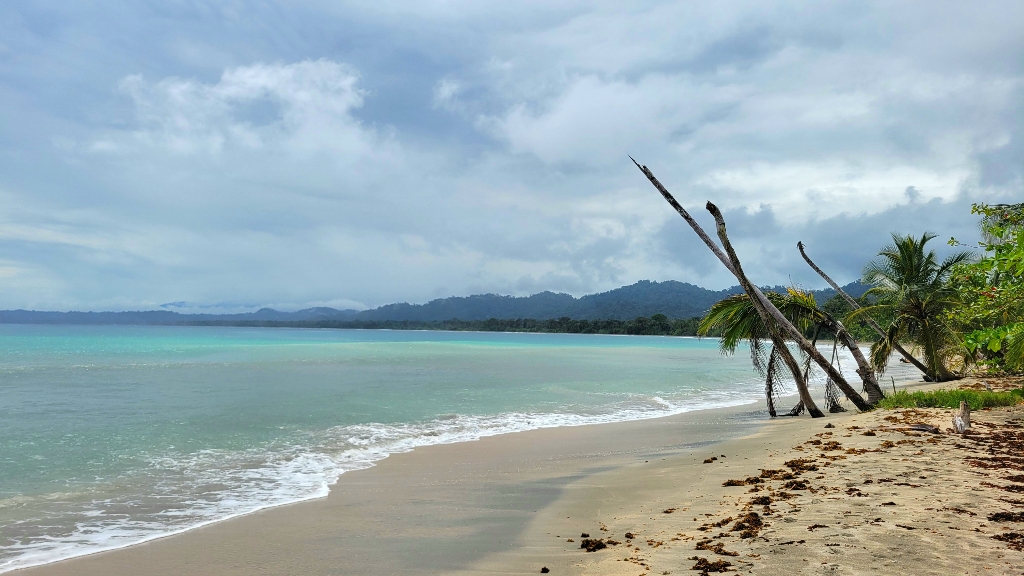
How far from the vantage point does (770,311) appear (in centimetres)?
1324

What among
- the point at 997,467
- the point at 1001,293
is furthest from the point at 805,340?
the point at 997,467

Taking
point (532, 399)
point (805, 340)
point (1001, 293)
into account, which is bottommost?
point (532, 399)

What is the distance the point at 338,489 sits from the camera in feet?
27.3

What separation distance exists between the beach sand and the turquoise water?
112 centimetres

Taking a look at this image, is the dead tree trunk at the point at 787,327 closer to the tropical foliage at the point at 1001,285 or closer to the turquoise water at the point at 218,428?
the tropical foliage at the point at 1001,285

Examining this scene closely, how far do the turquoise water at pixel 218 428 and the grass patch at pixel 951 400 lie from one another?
608 centimetres

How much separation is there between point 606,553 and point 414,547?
1973 millimetres

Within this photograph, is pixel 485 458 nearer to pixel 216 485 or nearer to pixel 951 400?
pixel 216 485

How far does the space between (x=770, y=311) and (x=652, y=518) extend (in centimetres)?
875

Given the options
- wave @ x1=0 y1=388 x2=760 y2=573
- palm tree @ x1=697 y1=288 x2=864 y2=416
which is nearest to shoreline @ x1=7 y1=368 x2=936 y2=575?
wave @ x1=0 y1=388 x2=760 y2=573

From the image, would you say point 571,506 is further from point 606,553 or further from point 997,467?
point 997,467

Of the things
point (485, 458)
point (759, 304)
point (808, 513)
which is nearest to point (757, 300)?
point (759, 304)

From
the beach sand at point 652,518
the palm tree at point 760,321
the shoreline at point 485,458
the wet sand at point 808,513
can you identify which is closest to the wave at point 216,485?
the shoreline at point 485,458

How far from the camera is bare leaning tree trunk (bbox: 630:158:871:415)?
13.0m
